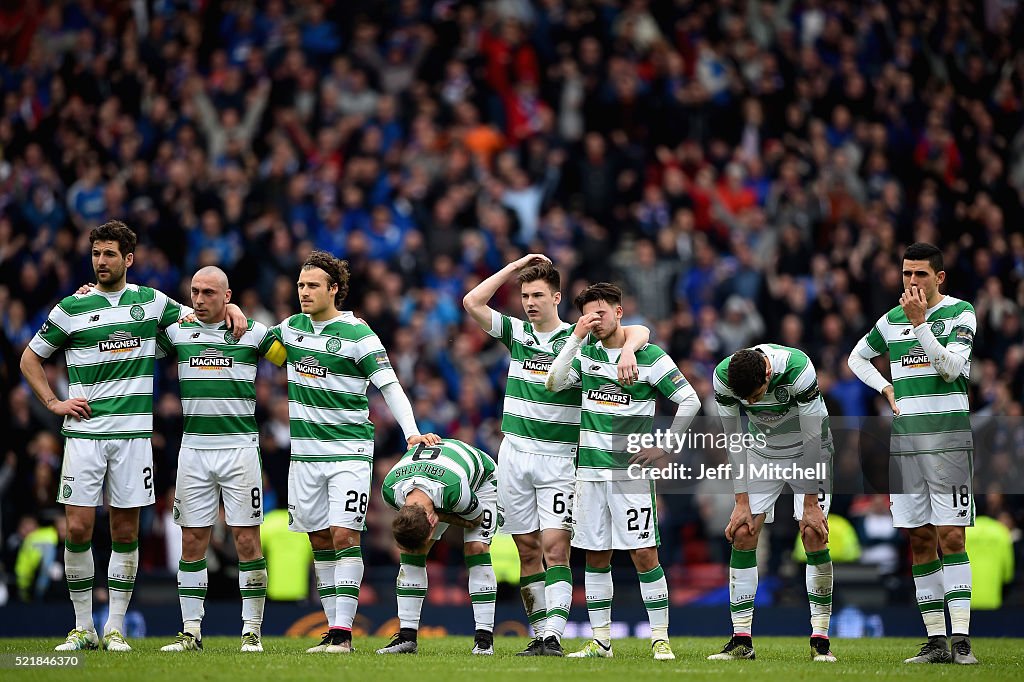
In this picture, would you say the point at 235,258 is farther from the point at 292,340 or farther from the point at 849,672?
→ the point at 849,672

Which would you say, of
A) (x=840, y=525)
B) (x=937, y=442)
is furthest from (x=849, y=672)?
(x=840, y=525)

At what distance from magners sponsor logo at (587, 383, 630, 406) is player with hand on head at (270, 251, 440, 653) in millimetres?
1586

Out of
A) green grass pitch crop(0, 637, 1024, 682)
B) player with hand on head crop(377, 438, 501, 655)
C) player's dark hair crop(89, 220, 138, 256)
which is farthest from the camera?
player's dark hair crop(89, 220, 138, 256)

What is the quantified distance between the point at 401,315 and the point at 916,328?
10.4 m

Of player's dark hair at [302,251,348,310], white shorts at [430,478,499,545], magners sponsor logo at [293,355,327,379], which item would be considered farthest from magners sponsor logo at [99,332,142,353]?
white shorts at [430,478,499,545]

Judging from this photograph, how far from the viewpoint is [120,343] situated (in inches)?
451

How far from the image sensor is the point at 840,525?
1684 cm

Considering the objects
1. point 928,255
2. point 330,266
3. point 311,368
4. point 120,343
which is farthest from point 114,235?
point 928,255

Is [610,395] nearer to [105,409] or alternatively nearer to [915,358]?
[915,358]

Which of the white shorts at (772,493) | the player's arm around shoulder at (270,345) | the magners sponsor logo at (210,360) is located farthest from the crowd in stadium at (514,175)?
the white shorts at (772,493)

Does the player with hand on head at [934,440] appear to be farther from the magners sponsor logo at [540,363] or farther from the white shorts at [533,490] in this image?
the magners sponsor logo at [540,363]

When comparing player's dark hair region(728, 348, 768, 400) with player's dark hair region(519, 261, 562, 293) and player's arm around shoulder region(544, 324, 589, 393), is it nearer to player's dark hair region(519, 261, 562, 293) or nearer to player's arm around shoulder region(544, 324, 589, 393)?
player's arm around shoulder region(544, 324, 589, 393)

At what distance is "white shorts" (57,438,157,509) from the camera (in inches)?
440

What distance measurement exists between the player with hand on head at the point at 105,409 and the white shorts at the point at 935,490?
5768 millimetres
